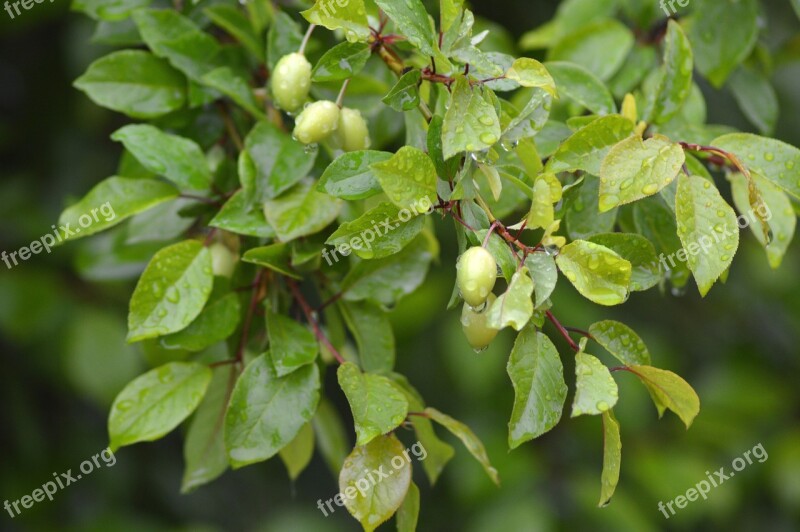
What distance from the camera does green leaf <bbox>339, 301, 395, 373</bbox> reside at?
27.4 inches

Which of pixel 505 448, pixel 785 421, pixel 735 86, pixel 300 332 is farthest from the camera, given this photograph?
pixel 785 421

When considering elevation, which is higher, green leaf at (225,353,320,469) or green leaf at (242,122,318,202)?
green leaf at (242,122,318,202)

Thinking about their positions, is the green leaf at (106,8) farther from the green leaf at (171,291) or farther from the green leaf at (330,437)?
the green leaf at (330,437)

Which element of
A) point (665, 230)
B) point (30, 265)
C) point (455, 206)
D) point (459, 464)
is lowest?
point (459, 464)

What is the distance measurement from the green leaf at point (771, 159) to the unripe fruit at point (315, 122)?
27 cm

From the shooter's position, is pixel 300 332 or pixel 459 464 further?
pixel 459 464

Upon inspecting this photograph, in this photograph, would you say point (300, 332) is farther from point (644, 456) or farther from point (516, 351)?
point (644, 456)

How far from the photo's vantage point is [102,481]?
1451 millimetres

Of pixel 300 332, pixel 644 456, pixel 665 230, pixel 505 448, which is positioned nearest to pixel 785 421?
pixel 644 456

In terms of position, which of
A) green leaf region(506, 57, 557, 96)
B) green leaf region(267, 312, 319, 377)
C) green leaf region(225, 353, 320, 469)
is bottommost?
green leaf region(225, 353, 320, 469)

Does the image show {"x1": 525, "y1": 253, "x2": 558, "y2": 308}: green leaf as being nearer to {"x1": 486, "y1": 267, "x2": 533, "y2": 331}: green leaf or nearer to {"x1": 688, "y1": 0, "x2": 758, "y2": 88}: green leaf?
{"x1": 486, "y1": 267, "x2": 533, "y2": 331}: green leaf

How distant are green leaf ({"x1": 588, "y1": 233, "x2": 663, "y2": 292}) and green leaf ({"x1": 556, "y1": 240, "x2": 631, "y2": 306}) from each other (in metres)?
0.05

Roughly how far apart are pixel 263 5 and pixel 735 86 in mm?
474
